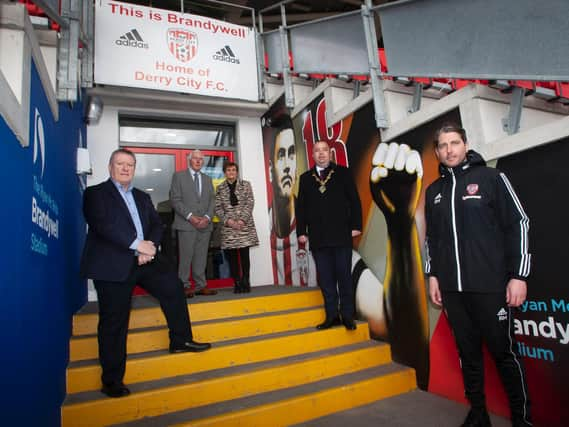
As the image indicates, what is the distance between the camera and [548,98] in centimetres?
268

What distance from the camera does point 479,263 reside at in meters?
2.02

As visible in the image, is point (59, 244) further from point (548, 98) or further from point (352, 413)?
point (548, 98)

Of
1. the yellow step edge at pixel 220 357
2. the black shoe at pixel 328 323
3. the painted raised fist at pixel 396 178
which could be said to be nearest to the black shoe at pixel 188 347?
the yellow step edge at pixel 220 357

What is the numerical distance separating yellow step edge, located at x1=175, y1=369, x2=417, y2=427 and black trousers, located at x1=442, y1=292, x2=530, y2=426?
0.84m

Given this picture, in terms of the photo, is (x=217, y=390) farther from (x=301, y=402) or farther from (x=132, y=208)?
(x=132, y=208)

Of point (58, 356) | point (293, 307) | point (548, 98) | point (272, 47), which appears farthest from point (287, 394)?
point (272, 47)

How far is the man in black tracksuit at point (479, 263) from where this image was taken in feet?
6.45

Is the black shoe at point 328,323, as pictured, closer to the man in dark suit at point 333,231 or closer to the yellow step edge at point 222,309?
the man in dark suit at point 333,231

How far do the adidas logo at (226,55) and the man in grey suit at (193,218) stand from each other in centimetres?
150

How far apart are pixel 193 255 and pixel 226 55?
2700mm

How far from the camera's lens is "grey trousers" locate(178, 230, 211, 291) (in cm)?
412

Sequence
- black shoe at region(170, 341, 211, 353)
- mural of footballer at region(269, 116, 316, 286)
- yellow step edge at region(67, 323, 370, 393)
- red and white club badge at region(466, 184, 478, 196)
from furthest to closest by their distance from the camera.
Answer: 1. mural of footballer at region(269, 116, 316, 286)
2. black shoe at region(170, 341, 211, 353)
3. yellow step edge at region(67, 323, 370, 393)
4. red and white club badge at region(466, 184, 478, 196)

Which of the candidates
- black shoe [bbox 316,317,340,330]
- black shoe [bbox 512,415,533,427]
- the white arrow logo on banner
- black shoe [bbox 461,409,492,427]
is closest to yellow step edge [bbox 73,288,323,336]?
black shoe [bbox 316,317,340,330]

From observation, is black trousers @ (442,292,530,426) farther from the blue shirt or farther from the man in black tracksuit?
the blue shirt
